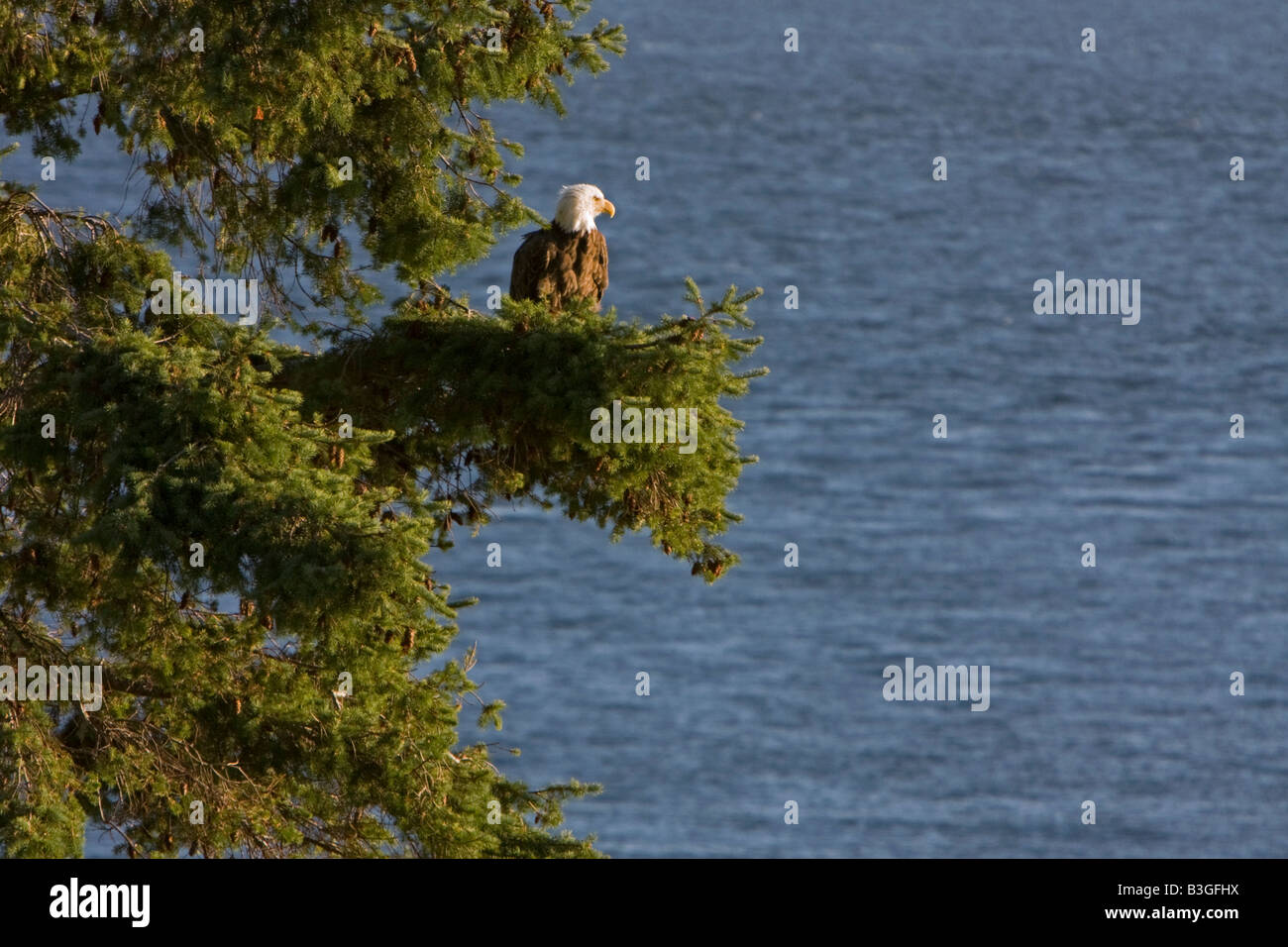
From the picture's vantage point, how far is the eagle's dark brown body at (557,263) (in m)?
10.7

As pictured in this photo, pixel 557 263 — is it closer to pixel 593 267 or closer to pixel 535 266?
pixel 535 266

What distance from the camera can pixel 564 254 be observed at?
422 inches

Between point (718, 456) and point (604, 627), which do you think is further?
point (604, 627)

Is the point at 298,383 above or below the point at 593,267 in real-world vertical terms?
below

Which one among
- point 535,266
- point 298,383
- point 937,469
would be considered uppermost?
point 937,469

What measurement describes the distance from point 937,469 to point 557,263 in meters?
70.4

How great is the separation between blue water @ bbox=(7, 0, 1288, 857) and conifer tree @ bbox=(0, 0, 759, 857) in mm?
39514

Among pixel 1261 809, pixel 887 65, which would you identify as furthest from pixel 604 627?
pixel 887 65

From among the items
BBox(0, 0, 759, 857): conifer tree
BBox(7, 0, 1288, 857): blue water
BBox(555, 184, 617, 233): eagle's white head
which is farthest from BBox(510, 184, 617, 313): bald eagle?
BBox(7, 0, 1288, 857): blue water

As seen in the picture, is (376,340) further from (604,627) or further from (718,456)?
(604,627)

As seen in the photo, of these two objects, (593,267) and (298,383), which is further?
(593,267)

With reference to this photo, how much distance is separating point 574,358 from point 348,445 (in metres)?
1.03

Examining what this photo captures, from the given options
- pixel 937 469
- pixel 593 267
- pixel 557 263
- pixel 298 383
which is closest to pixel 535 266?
pixel 557 263
